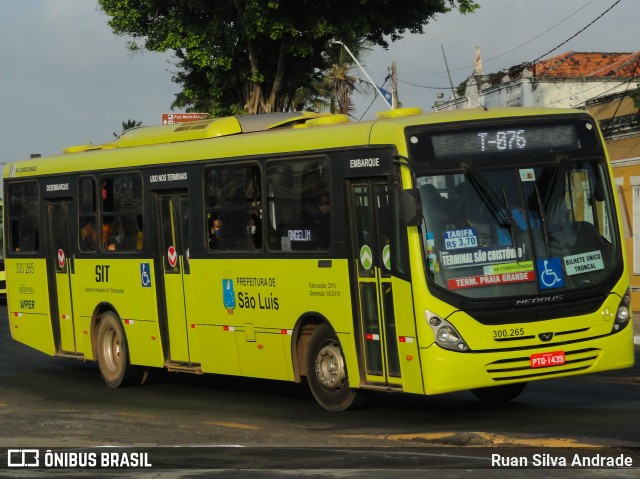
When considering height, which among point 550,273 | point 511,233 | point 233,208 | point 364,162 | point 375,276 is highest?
point 364,162

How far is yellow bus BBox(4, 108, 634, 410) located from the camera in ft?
43.1

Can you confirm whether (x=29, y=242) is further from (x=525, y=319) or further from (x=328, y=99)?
(x=328, y=99)

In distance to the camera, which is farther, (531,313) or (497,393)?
(497,393)

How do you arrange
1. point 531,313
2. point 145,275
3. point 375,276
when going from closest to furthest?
point 531,313 < point 375,276 < point 145,275

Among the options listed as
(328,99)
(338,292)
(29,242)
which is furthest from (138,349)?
(328,99)

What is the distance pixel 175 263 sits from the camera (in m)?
17.3

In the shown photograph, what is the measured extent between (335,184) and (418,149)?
4.32ft

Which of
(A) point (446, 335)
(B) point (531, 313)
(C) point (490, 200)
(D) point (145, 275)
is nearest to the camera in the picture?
(A) point (446, 335)

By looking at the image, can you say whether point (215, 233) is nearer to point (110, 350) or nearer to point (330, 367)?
point (330, 367)

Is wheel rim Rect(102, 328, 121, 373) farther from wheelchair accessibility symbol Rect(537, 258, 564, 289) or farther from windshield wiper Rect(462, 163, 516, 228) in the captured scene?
wheelchair accessibility symbol Rect(537, 258, 564, 289)

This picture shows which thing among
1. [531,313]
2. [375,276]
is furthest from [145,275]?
[531,313]

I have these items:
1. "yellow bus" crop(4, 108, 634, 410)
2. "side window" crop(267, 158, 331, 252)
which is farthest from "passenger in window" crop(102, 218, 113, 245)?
Result: "side window" crop(267, 158, 331, 252)

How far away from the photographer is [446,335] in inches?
512

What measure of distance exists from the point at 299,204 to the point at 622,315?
11.7ft
